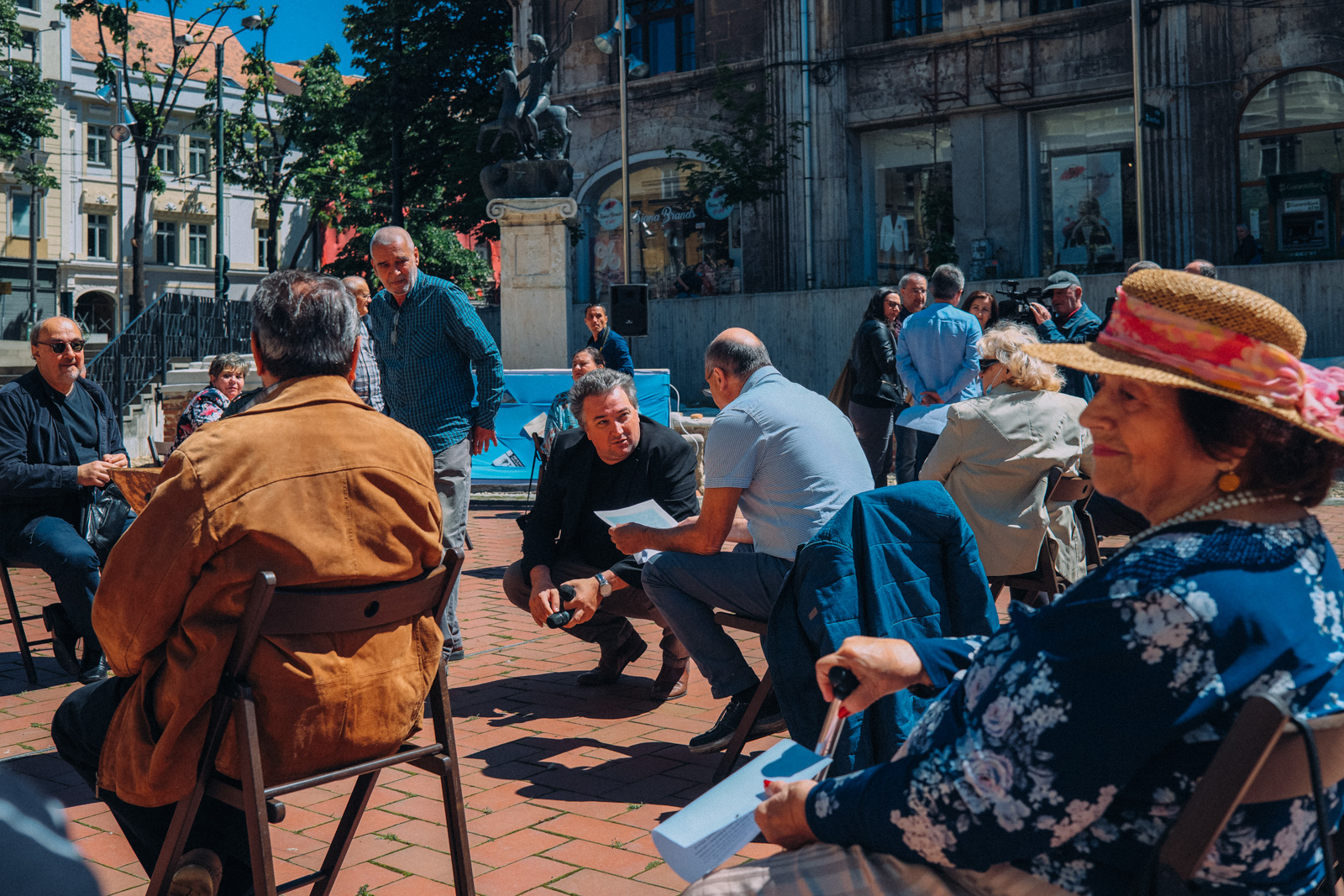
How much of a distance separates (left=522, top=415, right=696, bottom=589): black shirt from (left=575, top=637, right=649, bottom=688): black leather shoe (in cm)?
51

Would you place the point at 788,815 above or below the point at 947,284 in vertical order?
below

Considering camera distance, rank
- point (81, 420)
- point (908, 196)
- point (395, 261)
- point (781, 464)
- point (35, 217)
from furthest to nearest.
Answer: point (35, 217) < point (908, 196) < point (395, 261) < point (81, 420) < point (781, 464)

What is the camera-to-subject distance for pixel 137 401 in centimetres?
1670

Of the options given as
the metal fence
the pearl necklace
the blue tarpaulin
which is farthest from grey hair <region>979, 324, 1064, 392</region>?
the metal fence

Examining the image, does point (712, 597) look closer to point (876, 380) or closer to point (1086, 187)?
point (876, 380)

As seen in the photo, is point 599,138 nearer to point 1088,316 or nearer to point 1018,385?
point 1088,316

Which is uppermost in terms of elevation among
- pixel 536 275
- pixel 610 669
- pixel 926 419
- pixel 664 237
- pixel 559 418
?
pixel 664 237

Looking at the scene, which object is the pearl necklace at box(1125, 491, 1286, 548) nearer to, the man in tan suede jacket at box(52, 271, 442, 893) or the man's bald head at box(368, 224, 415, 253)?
the man in tan suede jacket at box(52, 271, 442, 893)

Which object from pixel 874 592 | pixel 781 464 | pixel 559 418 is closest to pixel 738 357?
pixel 781 464

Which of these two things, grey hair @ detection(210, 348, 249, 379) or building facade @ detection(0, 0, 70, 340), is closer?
grey hair @ detection(210, 348, 249, 379)

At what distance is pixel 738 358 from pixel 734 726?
132 centimetres

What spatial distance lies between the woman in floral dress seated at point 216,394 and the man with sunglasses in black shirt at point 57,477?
1.00 metres

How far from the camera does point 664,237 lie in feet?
92.7

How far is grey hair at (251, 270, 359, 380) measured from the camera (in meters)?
2.95
